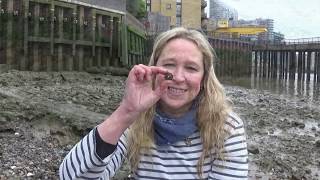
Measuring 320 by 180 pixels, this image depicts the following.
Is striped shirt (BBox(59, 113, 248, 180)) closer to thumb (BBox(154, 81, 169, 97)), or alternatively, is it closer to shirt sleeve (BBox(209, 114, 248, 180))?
shirt sleeve (BBox(209, 114, 248, 180))

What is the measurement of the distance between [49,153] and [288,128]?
23.0 ft

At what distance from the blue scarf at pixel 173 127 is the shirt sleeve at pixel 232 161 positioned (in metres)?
0.17

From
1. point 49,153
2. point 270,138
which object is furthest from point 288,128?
point 49,153

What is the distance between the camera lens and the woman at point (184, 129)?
2.39 meters

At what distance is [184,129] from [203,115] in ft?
0.41

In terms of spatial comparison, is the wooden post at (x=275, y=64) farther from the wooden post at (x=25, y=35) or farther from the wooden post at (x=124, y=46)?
the wooden post at (x=25, y=35)

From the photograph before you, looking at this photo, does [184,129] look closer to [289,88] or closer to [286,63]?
[289,88]

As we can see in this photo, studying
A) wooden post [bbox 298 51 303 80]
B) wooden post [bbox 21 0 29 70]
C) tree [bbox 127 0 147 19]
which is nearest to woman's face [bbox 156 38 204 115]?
wooden post [bbox 21 0 29 70]

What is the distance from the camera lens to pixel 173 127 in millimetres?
2381

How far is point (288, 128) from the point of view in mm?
11664

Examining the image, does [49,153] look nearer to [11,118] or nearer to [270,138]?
[11,118]

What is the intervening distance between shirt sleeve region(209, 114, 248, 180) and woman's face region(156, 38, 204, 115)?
0.79 ft

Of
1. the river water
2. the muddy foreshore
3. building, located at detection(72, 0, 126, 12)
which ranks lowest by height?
the river water

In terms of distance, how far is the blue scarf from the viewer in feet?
7.82
